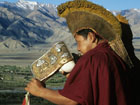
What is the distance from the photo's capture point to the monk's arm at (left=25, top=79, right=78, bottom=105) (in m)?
2.29

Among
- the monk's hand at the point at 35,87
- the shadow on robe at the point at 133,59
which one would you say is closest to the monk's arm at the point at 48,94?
the monk's hand at the point at 35,87

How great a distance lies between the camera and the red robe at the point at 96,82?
88.2 inches

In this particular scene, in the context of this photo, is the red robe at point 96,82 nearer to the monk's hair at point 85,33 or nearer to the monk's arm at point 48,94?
the monk's arm at point 48,94

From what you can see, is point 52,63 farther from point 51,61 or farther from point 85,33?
point 85,33

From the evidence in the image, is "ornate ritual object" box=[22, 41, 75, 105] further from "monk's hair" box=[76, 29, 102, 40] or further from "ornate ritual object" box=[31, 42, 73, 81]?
"monk's hair" box=[76, 29, 102, 40]

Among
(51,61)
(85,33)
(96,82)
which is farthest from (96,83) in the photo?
(51,61)

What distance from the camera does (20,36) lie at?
5037 inches

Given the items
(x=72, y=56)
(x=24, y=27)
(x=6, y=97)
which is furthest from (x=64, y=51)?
(x=24, y=27)

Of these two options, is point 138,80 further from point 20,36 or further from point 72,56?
point 20,36

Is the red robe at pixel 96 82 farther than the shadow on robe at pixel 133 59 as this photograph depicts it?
No

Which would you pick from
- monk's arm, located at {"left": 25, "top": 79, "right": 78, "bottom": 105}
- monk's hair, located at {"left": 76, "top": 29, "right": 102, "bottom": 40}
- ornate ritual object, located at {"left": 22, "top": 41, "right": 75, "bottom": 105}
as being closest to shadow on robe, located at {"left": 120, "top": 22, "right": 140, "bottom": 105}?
monk's hair, located at {"left": 76, "top": 29, "right": 102, "bottom": 40}

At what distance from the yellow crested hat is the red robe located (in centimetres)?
26

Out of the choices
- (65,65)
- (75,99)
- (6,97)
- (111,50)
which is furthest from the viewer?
(6,97)

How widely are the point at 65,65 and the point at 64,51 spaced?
116 millimetres
